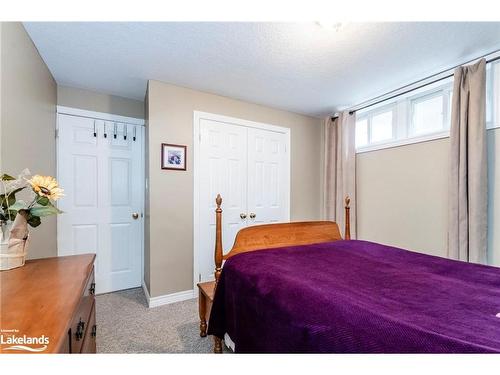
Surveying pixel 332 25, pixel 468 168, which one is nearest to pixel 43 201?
pixel 332 25

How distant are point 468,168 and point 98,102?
3811 millimetres

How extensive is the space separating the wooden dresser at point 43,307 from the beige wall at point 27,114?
2.75ft

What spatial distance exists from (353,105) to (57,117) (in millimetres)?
3530

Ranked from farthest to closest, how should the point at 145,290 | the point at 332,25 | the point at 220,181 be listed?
the point at 220,181
the point at 145,290
the point at 332,25

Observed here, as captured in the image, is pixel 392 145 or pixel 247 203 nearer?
pixel 392 145

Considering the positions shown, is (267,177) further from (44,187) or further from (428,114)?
(44,187)

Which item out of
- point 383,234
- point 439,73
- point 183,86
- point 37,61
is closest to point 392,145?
point 439,73

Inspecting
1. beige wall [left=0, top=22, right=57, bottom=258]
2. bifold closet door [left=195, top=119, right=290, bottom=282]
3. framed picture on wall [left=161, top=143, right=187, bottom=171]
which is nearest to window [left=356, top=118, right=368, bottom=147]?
bifold closet door [left=195, top=119, right=290, bottom=282]

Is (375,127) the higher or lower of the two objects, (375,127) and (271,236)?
the higher

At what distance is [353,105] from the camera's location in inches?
124

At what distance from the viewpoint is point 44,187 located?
3.67 feet

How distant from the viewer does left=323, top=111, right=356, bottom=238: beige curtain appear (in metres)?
3.13

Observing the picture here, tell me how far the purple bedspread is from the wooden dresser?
Answer: 0.75 meters

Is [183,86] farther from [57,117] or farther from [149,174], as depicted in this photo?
[57,117]
